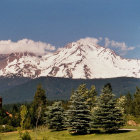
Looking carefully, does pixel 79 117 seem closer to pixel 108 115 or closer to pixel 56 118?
pixel 108 115

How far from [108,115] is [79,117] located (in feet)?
17.0

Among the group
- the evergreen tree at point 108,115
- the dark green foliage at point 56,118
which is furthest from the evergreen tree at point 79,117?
the dark green foliage at point 56,118

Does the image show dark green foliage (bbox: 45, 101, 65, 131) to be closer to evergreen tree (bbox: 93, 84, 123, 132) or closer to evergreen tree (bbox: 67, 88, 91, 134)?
evergreen tree (bbox: 67, 88, 91, 134)

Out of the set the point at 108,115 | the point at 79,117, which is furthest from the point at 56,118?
the point at 108,115

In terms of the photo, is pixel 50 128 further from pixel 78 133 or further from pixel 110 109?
pixel 110 109

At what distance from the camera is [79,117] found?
43125mm

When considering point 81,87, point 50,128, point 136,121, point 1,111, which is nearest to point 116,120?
point 50,128

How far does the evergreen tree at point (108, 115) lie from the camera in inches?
1606

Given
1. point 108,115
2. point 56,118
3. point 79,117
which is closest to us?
point 108,115

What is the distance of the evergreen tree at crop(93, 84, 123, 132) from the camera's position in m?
40.8

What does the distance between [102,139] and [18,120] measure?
1588 inches

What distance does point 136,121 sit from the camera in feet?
205

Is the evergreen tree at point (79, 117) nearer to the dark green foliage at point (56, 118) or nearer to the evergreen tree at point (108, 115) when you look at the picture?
the evergreen tree at point (108, 115)

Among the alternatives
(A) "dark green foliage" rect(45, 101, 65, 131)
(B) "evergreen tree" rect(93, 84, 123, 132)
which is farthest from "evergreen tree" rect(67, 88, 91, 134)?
(A) "dark green foliage" rect(45, 101, 65, 131)
